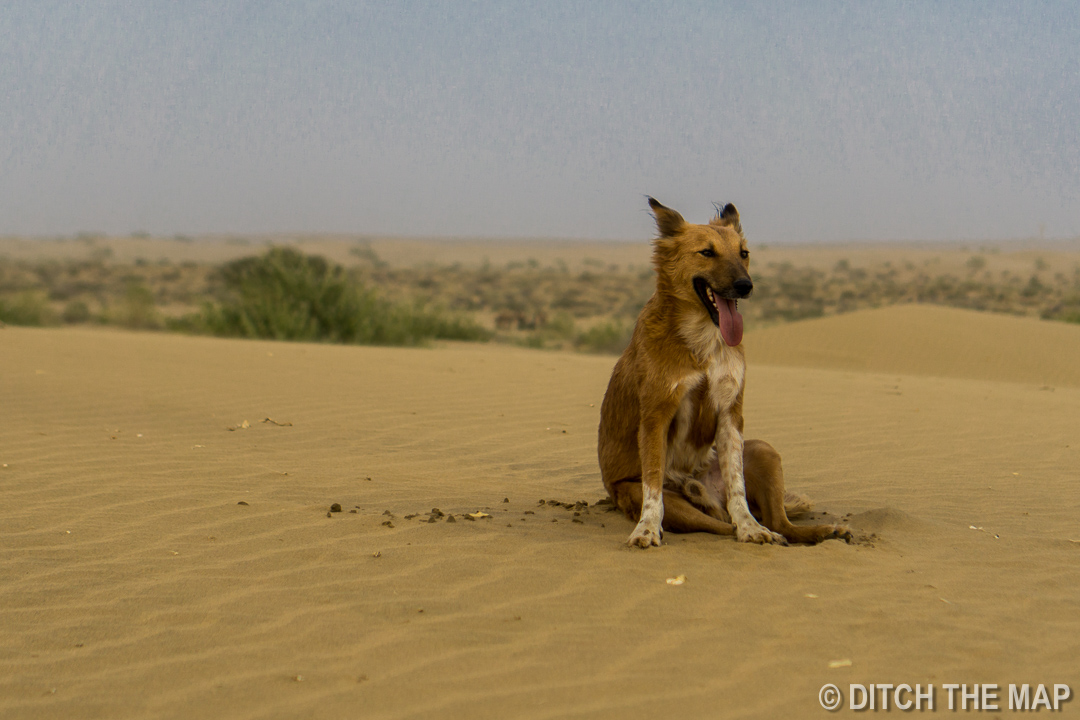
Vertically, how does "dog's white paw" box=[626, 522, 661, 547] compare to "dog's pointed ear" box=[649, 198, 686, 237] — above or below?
below

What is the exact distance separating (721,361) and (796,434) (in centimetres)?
479

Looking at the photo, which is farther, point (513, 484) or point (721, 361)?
point (513, 484)

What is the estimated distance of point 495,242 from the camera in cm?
14225

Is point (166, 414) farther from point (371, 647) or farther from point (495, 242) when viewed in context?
point (495, 242)

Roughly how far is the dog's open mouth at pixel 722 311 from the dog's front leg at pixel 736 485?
1.47 ft

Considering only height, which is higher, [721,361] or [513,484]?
[721,361]

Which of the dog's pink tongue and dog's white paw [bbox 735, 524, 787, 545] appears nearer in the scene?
the dog's pink tongue

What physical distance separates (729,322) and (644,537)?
1138 mm

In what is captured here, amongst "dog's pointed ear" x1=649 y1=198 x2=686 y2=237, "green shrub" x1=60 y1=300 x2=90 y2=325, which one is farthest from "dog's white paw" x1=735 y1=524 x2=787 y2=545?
"green shrub" x1=60 y1=300 x2=90 y2=325

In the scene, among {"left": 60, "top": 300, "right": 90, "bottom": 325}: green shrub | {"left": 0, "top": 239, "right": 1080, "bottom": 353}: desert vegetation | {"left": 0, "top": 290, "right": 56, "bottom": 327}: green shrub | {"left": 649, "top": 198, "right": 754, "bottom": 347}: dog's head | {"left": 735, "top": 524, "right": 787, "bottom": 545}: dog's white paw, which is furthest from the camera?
{"left": 60, "top": 300, "right": 90, "bottom": 325}: green shrub

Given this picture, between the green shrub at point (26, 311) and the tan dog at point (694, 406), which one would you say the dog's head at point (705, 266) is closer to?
the tan dog at point (694, 406)

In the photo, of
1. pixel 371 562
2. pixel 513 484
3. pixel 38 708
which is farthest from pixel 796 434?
pixel 38 708

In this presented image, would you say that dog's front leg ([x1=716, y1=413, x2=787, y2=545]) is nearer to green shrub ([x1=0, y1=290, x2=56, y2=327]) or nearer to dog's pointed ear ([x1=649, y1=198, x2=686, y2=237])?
dog's pointed ear ([x1=649, y1=198, x2=686, y2=237])

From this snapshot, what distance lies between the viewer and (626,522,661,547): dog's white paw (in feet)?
15.2
